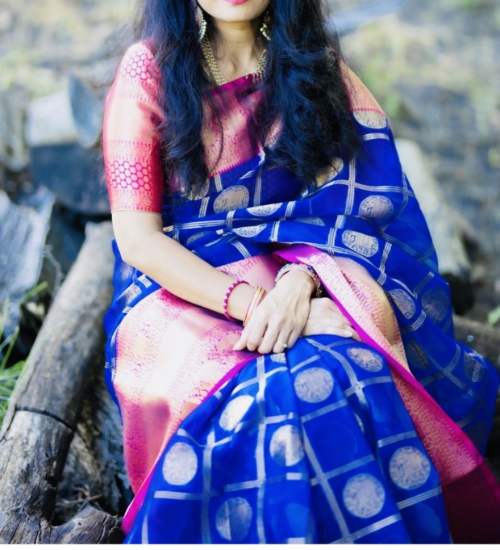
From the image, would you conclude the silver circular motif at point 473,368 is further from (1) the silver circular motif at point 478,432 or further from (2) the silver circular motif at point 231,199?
(2) the silver circular motif at point 231,199

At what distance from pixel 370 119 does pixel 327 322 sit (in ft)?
2.30

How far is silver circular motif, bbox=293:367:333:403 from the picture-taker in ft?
4.75

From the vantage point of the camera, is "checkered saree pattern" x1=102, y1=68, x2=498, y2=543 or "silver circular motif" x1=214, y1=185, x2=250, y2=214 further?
"silver circular motif" x1=214, y1=185, x2=250, y2=214

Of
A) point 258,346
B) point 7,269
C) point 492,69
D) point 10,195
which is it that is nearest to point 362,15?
point 492,69

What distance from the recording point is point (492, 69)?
559 cm

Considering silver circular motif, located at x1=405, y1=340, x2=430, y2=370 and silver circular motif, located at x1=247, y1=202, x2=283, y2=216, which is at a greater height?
silver circular motif, located at x1=247, y1=202, x2=283, y2=216

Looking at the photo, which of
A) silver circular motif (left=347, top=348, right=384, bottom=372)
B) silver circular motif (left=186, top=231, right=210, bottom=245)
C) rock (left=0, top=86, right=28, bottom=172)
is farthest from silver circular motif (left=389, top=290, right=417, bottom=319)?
rock (left=0, top=86, right=28, bottom=172)

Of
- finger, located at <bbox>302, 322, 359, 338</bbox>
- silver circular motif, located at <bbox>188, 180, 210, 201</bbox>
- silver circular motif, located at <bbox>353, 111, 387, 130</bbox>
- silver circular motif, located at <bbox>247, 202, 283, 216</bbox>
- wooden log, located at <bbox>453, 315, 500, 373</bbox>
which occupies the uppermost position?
silver circular motif, located at <bbox>353, 111, 387, 130</bbox>

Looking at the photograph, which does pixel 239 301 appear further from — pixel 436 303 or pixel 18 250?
pixel 18 250

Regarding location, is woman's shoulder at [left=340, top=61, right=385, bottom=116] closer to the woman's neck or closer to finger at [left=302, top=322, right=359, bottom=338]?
the woman's neck

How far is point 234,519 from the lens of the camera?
4.62ft

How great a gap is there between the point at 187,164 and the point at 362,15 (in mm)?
4498

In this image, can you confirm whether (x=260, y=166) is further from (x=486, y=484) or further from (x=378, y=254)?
(x=486, y=484)

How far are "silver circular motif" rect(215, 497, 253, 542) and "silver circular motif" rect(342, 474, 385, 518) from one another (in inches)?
8.1
